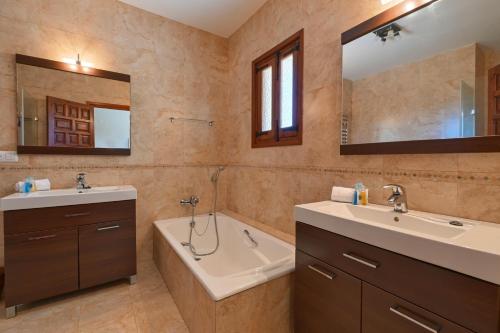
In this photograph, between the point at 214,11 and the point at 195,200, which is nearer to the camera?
the point at 214,11

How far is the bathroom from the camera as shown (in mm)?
991

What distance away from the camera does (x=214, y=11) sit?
237 centimetres

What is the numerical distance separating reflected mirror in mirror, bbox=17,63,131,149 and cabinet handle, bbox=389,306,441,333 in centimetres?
244

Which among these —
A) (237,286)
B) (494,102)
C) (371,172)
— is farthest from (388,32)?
(237,286)

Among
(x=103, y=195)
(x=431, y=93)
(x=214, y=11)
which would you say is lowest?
(x=103, y=195)

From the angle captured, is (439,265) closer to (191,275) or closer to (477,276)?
(477,276)

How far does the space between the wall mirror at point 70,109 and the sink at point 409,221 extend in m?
2.10

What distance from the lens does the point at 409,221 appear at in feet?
3.69

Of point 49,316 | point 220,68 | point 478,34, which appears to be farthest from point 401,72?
point 49,316

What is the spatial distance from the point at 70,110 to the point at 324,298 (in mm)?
2490

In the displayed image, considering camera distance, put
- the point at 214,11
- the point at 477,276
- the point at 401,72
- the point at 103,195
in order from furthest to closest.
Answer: the point at 214,11, the point at 103,195, the point at 401,72, the point at 477,276

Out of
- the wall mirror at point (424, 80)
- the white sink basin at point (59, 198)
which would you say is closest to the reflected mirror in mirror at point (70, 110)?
the white sink basin at point (59, 198)

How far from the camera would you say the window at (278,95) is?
1.94m

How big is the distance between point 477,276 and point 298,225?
29.2 inches
